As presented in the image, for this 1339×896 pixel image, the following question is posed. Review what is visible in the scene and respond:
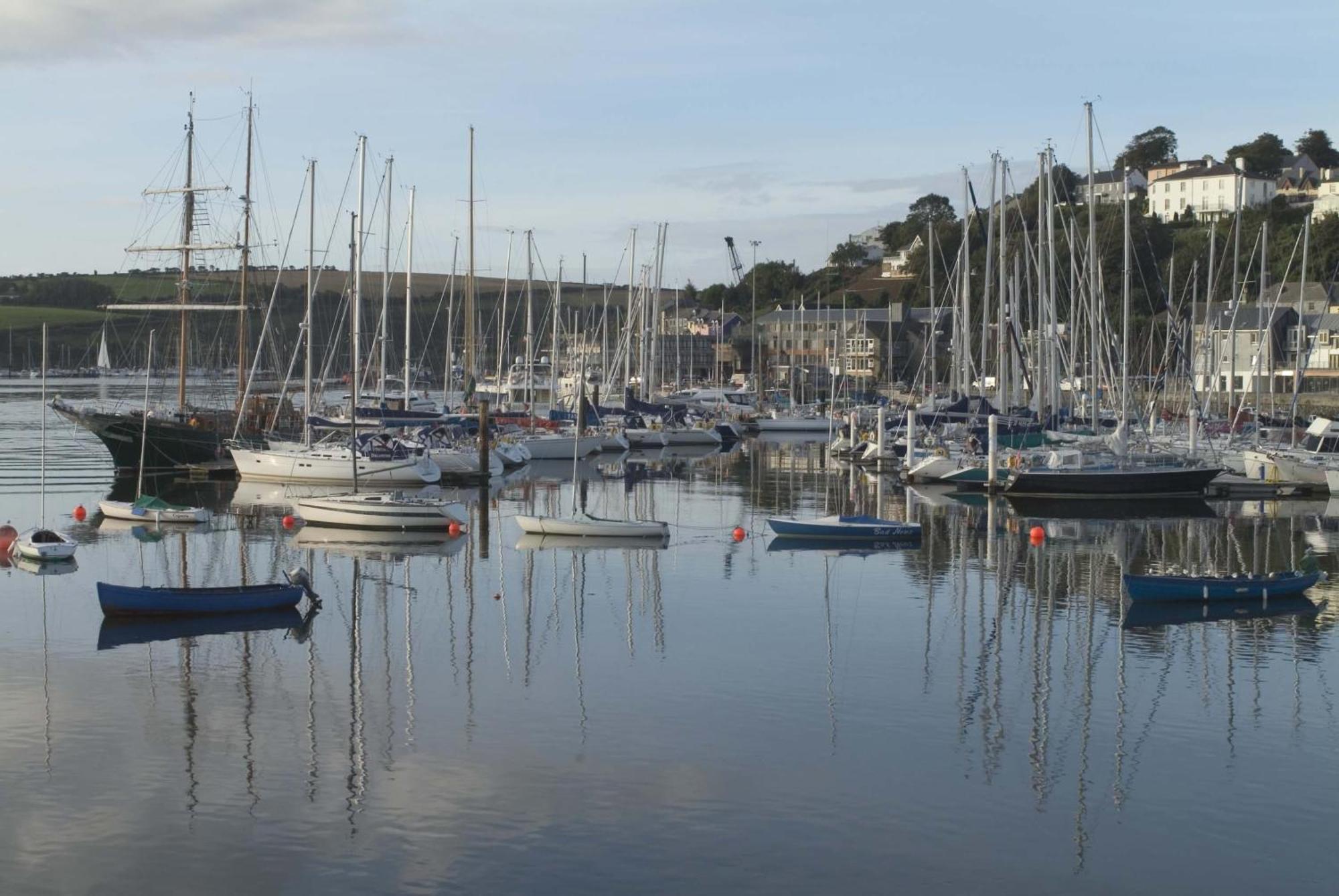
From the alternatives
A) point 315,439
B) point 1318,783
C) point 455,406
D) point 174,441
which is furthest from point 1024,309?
point 1318,783

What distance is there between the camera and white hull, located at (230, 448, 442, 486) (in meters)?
56.0

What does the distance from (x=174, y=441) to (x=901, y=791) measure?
4848cm

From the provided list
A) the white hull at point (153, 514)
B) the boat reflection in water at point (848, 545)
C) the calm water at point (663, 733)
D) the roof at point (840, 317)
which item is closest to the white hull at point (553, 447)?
the white hull at point (153, 514)

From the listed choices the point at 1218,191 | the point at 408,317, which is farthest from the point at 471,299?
the point at 1218,191

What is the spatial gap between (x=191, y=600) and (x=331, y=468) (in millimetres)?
26441

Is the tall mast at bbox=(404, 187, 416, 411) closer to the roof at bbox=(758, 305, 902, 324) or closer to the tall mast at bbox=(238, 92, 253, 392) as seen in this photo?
the tall mast at bbox=(238, 92, 253, 392)

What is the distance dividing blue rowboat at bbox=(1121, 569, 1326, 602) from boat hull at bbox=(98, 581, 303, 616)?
59.1 feet

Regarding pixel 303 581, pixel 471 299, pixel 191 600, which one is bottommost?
pixel 191 600

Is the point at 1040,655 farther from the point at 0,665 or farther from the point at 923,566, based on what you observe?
the point at 0,665

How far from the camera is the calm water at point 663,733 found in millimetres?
17453

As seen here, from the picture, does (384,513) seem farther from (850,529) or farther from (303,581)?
(850,529)

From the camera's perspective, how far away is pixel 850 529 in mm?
42969

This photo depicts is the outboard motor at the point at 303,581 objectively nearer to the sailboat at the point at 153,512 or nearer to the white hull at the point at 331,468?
the sailboat at the point at 153,512

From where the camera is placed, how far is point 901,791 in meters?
19.9
